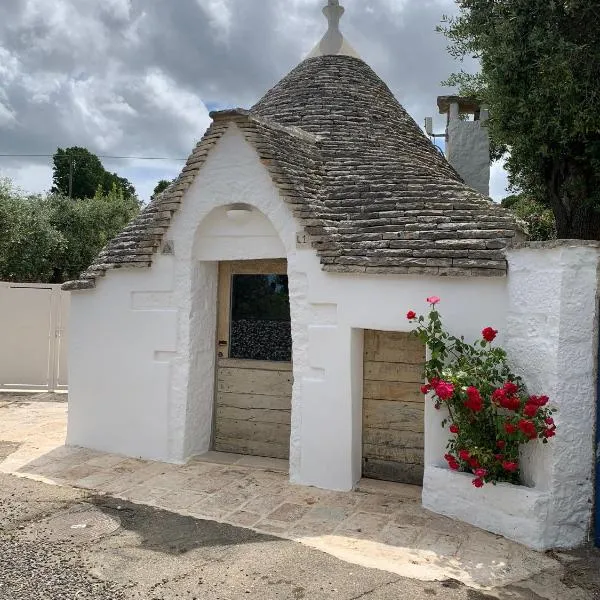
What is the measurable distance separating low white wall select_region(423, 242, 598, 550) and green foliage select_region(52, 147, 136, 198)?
127ft

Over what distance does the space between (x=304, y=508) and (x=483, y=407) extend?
212 cm

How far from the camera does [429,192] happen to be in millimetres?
6906

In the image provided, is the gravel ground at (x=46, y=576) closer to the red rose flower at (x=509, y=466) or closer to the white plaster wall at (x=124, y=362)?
the white plaster wall at (x=124, y=362)

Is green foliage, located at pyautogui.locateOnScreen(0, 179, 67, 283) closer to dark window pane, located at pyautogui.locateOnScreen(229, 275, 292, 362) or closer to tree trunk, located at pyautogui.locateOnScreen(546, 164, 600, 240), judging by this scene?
dark window pane, located at pyautogui.locateOnScreen(229, 275, 292, 362)

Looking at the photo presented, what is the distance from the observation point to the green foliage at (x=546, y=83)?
6.04 m

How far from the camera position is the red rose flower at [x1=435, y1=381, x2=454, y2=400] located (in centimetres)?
510

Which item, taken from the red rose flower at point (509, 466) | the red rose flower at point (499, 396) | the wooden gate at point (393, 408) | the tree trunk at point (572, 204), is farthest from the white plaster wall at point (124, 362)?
the tree trunk at point (572, 204)

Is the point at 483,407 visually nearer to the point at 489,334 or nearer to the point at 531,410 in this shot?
the point at 531,410

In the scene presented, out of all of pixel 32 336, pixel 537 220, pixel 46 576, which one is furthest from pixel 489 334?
pixel 32 336

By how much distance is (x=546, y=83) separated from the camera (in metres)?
6.18

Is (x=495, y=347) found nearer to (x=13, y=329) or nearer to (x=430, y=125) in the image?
(x=430, y=125)

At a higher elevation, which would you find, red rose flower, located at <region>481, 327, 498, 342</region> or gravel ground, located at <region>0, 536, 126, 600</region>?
red rose flower, located at <region>481, 327, 498, 342</region>

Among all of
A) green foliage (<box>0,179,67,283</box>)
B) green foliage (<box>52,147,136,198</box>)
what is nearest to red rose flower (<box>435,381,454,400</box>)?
green foliage (<box>0,179,67,283</box>)

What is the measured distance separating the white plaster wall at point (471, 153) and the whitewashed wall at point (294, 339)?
5.40 m
